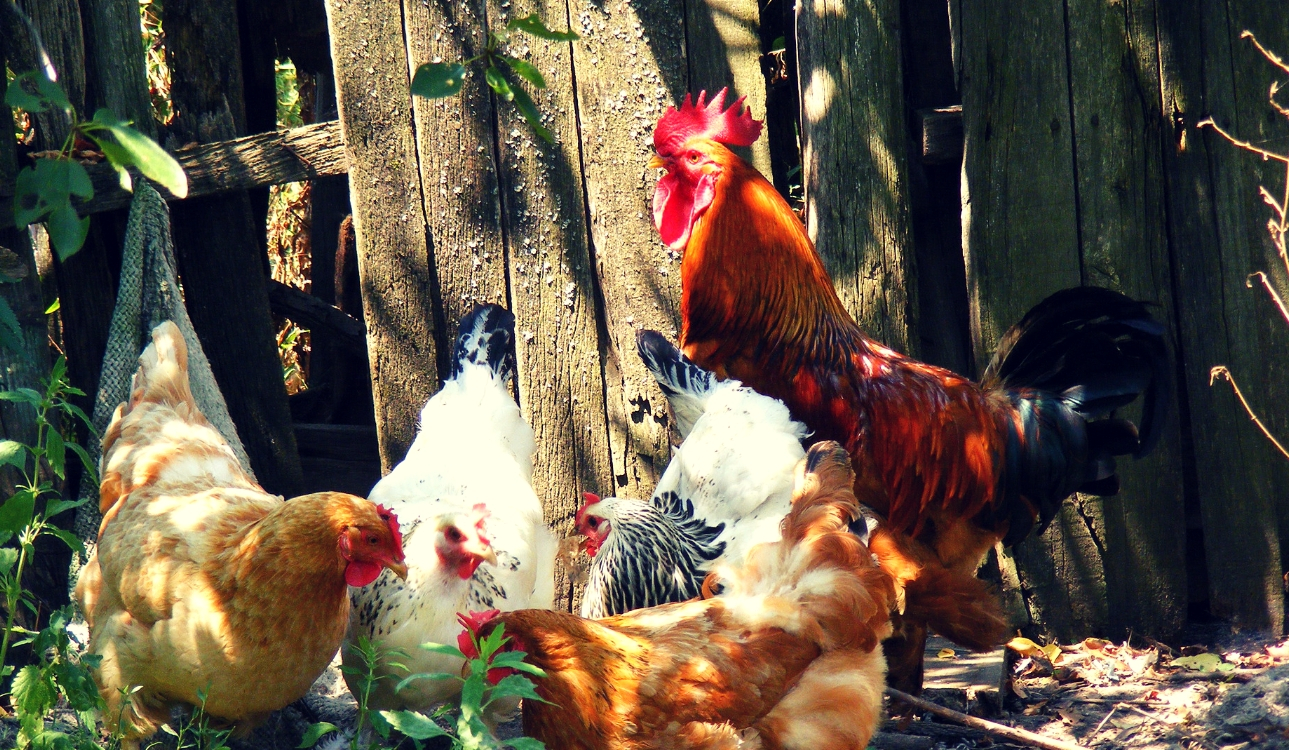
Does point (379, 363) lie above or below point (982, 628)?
above

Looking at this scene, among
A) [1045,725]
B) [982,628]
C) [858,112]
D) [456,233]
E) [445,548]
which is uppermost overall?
[858,112]

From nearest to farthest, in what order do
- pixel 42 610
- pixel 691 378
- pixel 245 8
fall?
pixel 691 378 < pixel 42 610 < pixel 245 8

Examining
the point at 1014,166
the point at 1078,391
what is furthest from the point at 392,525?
the point at 1014,166

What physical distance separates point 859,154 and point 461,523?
2.20m

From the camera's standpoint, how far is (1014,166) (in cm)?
419

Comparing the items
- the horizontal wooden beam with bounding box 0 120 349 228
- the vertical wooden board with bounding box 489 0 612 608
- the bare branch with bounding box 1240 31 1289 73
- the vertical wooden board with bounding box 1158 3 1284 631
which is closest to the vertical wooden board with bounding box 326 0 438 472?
the horizontal wooden beam with bounding box 0 120 349 228

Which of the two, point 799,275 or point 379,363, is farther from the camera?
point 379,363

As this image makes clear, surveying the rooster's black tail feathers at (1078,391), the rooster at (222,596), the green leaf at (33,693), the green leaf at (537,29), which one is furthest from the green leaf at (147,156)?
the rooster's black tail feathers at (1078,391)

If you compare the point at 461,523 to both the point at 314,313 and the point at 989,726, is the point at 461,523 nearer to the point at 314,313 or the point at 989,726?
the point at 989,726

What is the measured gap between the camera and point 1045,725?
4.02m

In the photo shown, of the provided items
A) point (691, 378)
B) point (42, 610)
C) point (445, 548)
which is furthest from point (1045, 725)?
point (42, 610)

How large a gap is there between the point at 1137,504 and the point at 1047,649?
75 centimetres

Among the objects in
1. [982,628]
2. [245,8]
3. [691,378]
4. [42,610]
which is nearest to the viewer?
[982,628]

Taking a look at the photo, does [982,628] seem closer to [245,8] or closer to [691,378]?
[691,378]
